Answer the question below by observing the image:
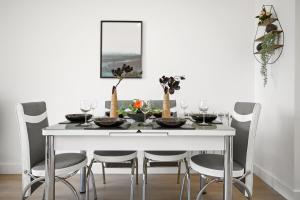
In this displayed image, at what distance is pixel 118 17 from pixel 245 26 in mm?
1745

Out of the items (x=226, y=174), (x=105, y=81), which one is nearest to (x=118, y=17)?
(x=105, y=81)

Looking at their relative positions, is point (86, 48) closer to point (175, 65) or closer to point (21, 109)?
point (175, 65)

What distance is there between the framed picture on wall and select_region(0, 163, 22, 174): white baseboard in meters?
1.65

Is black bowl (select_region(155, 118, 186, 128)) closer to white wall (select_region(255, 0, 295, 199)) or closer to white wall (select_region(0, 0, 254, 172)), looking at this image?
white wall (select_region(255, 0, 295, 199))

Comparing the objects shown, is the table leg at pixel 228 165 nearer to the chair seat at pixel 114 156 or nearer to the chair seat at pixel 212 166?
the chair seat at pixel 212 166

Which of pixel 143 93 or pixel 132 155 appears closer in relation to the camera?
pixel 132 155

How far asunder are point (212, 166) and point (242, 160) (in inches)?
9.4

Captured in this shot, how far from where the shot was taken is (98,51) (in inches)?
123

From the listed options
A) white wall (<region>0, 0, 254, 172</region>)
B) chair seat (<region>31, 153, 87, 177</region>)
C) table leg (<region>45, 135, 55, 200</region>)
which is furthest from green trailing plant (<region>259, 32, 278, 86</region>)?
table leg (<region>45, 135, 55, 200</region>)

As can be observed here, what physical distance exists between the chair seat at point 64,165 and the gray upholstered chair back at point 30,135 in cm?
6

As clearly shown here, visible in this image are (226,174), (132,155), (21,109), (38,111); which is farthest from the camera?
(132,155)

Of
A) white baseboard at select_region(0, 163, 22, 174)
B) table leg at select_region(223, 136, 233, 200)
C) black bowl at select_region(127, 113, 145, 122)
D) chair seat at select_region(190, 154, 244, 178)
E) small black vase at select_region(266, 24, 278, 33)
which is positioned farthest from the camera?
white baseboard at select_region(0, 163, 22, 174)

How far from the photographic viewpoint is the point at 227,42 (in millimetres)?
Result: 3172

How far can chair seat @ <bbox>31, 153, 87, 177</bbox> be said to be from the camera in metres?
1.72
